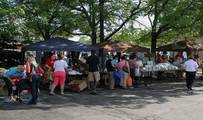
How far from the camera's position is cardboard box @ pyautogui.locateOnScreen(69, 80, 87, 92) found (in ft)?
62.5

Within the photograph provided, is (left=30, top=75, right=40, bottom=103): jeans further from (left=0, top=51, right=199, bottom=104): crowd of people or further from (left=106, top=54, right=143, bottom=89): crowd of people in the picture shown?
(left=106, top=54, right=143, bottom=89): crowd of people

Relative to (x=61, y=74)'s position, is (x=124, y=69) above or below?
above

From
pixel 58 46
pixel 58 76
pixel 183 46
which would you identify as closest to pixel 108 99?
pixel 58 76

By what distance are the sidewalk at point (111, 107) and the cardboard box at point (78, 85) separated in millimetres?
418

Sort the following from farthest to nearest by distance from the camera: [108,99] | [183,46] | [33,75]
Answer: [183,46]
[108,99]
[33,75]

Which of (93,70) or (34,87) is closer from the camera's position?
(34,87)

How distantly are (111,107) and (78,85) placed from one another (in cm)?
506

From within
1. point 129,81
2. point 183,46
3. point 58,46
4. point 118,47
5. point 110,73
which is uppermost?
point 183,46

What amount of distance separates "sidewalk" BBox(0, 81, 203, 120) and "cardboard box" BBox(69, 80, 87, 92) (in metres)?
0.42

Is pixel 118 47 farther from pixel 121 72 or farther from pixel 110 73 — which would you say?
pixel 110 73

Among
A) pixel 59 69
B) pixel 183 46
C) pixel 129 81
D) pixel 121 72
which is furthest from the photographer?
pixel 183 46

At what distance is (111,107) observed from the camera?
1426 cm

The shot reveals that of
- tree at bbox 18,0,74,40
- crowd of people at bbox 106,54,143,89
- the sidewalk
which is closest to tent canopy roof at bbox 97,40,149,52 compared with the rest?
crowd of people at bbox 106,54,143,89

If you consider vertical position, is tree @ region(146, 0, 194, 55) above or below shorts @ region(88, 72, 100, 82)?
above
